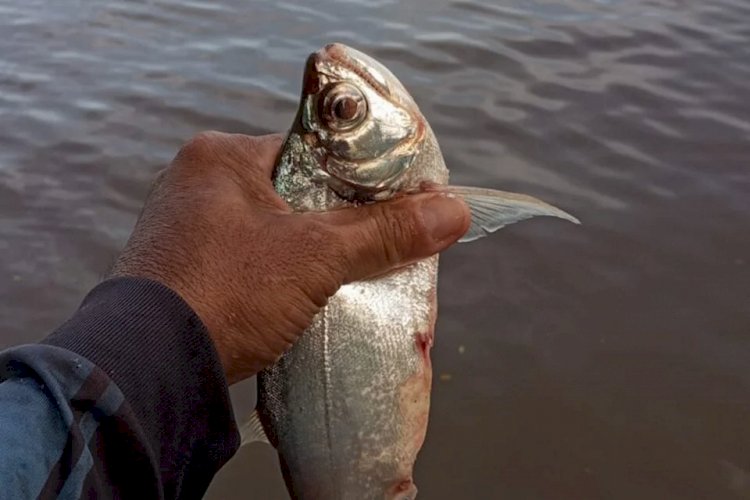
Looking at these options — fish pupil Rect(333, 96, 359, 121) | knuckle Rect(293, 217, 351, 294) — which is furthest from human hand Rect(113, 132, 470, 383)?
fish pupil Rect(333, 96, 359, 121)

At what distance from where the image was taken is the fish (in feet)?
7.13

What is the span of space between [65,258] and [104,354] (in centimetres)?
368

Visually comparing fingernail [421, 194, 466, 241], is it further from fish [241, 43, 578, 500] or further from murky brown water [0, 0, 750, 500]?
murky brown water [0, 0, 750, 500]

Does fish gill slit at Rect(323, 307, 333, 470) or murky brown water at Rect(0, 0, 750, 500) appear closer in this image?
fish gill slit at Rect(323, 307, 333, 470)

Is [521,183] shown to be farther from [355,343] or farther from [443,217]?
[355,343]

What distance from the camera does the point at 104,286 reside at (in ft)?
6.72

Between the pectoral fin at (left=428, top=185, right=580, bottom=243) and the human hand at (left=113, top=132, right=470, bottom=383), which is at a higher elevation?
the pectoral fin at (left=428, top=185, right=580, bottom=243)

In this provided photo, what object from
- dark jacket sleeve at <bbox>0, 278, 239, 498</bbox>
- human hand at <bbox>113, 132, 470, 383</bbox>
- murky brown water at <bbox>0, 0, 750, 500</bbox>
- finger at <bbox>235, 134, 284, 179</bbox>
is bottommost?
murky brown water at <bbox>0, 0, 750, 500</bbox>

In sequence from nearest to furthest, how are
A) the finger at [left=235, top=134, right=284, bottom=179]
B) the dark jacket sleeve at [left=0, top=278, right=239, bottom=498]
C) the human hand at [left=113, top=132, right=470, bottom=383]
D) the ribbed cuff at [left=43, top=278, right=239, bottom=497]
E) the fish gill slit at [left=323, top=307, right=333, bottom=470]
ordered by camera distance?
the dark jacket sleeve at [left=0, top=278, right=239, bottom=498], the ribbed cuff at [left=43, top=278, right=239, bottom=497], the human hand at [left=113, top=132, right=470, bottom=383], the fish gill slit at [left=323, top=307, right=333, bottom=470], the finger at [left=235, top=134, right=284, bottom=179]

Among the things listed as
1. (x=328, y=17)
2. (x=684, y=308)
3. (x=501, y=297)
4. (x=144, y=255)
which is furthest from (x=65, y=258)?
(x=328, y=17)

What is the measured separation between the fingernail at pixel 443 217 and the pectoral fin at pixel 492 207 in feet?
0.16

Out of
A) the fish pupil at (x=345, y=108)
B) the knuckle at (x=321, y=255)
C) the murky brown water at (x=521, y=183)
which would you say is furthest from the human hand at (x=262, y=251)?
the murky brown water at (x=521, y=183)

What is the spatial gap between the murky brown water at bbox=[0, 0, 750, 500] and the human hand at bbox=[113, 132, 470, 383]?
1.98m

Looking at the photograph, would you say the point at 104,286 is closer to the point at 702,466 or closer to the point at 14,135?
the point at 702,466
